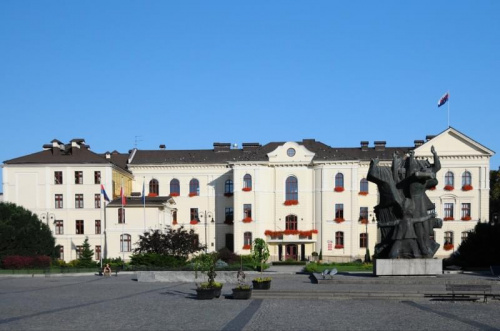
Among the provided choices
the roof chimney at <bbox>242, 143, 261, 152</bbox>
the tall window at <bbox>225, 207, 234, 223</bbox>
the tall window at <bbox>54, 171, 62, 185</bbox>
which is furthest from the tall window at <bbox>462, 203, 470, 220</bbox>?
the tall window at <bbox>54, 171, 62, 185</bbox>

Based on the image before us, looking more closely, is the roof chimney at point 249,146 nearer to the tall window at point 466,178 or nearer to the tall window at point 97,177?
the tall window at point 97,177

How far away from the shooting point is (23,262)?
49.0 meters

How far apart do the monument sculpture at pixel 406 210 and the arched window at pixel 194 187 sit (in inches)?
1643

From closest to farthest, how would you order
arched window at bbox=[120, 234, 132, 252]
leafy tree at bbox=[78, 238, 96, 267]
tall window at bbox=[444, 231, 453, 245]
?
leafy tree at bbox=[78, 238, 96, 267] → arched window at bbox=[120, 234, 132, 252] → tall window at bbox=[444, 231, 453, 245]

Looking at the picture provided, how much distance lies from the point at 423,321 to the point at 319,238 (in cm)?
4831

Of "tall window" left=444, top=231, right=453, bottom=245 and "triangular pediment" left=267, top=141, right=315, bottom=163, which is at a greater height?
"triangular pediment" left=267, top=141, right=315, bottom=163

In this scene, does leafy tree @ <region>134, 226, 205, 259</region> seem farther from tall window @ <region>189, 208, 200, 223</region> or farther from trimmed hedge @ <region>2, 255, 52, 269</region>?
tall window @ <region>189, 208, 200, 223</region>

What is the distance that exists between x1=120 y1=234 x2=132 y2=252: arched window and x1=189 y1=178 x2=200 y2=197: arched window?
10414 millimetres

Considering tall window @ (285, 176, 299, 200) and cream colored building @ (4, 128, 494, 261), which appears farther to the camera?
tall window @ (285, 176, 299, 200)

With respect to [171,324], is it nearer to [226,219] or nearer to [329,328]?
[329,328]

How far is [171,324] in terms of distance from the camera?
57.3 ft

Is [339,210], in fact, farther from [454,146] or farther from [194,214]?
[194,214]

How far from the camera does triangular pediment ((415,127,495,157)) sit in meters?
65.4

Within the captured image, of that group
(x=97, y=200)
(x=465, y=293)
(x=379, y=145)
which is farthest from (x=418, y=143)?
(x=465, y=293)
